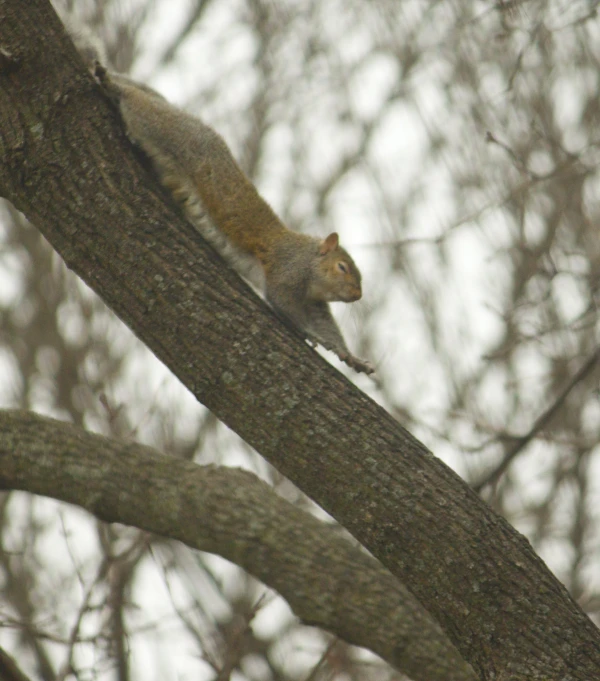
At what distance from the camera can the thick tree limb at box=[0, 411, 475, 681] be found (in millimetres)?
3186

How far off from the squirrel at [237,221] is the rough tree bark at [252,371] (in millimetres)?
708

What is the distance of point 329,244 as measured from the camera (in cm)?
430

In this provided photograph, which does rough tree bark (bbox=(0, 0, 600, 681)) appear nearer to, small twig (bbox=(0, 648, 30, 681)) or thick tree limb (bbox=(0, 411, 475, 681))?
thick tree limb (bbox=(0, 411, 475, 681))

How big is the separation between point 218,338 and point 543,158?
14.9ft

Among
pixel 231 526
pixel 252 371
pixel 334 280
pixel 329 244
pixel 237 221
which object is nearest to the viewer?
pixel 252 371

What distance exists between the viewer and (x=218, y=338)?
269cm

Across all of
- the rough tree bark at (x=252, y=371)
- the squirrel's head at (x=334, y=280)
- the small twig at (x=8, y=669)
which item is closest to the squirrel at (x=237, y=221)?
the squirrel's head at (x=334, y=280)

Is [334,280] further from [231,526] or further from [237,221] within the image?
[231,526]

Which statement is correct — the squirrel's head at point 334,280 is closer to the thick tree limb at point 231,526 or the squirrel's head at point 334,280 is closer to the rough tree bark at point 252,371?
the thick tree limb at point 231,526

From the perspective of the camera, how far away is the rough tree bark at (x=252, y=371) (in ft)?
8.04

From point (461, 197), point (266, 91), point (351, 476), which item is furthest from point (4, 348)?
point (351, 476)

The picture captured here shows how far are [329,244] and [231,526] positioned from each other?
1.57 metres

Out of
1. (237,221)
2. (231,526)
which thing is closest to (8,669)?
(231,526)

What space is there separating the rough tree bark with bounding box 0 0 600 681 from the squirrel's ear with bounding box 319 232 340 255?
1.48m
